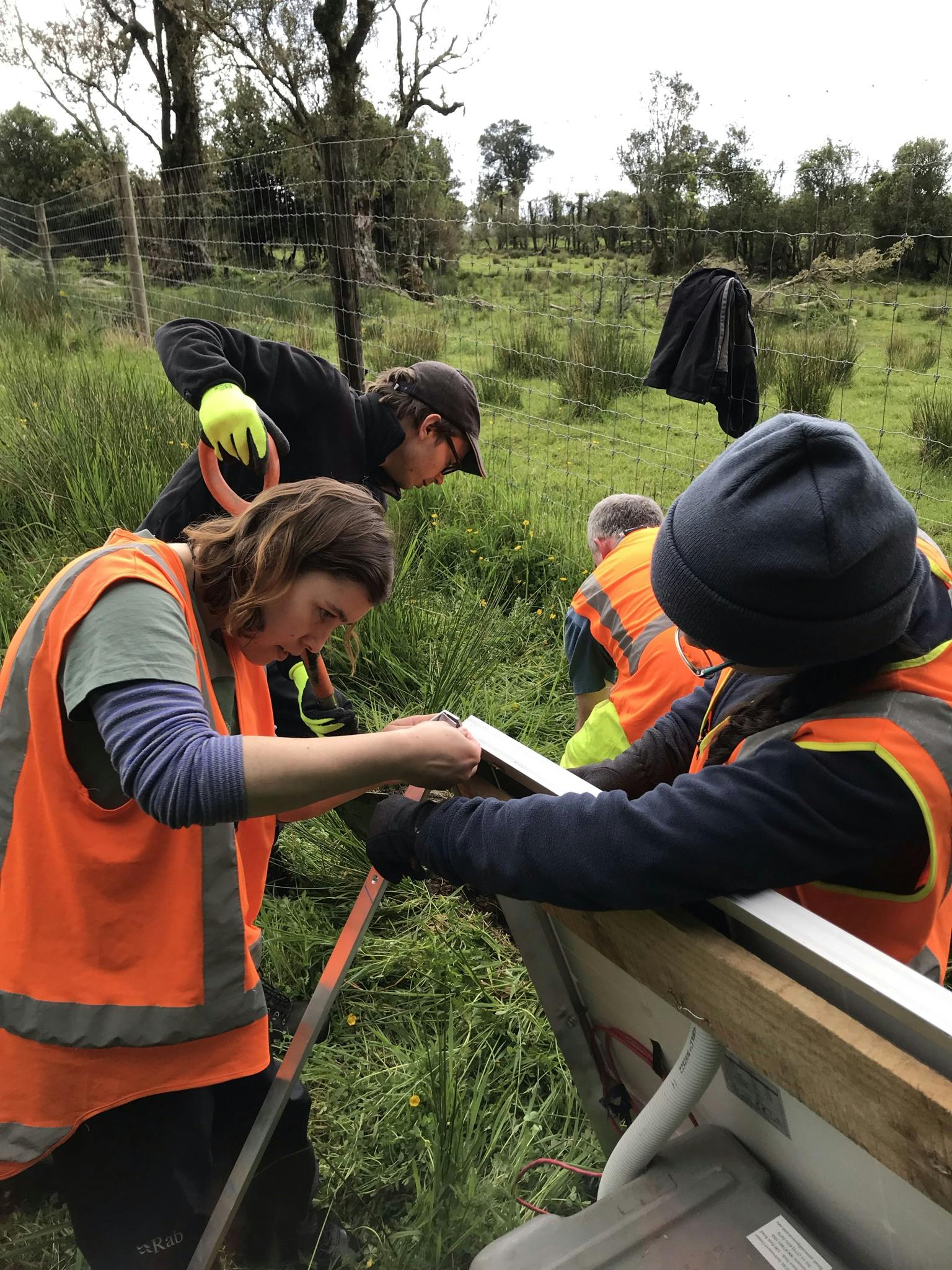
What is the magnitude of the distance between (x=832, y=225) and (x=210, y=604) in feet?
12.8

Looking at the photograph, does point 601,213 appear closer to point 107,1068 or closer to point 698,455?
point 698,455

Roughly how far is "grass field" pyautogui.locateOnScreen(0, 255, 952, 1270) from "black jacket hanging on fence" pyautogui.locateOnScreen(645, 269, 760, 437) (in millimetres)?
458

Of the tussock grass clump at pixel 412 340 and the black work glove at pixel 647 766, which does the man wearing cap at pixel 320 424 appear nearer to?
the black work glove at pixel 647 766

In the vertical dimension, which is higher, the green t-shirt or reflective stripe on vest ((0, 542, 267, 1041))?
the green t-shirt

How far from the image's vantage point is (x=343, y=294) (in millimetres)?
5145

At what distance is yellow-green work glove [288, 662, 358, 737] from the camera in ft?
7.13

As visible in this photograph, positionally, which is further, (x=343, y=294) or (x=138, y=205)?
(x=138, y=205)

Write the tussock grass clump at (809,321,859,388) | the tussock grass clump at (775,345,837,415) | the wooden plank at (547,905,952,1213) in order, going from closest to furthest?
1. the wooden plank at (547,905,952,1213)
2. the tussock grass clump at (775,345,837,415)
3. the tussock grass clump at (809,321,859,388)

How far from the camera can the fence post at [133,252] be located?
8.90m

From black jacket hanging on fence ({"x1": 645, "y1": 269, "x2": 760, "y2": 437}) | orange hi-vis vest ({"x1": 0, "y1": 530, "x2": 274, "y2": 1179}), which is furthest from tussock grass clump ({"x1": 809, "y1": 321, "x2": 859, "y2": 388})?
orange hi-vis vest ({"x1": 0, "y1": 530, "x2": 274, "y2": 1179})

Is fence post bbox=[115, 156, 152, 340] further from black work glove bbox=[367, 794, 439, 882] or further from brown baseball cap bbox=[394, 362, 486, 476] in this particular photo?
black work glove bbox=[367, 794, 439, 882]

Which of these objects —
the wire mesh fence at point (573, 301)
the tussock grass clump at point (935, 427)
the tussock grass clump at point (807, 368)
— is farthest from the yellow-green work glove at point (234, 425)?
the tussock grass clump at point (935, 427)

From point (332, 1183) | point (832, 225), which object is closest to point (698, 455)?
point (832, 225)

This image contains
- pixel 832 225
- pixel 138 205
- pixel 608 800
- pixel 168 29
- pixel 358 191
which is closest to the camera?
pixel 608 800
